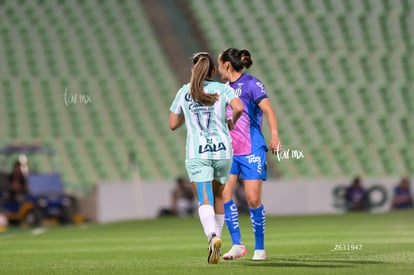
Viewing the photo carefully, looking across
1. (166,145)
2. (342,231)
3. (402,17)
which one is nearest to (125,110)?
(166,145)

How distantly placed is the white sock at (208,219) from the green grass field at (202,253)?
1.02 feet

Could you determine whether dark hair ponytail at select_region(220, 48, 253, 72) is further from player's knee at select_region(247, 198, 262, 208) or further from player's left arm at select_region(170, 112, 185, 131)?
player's knee at select_region(247, 198, 262, 208)

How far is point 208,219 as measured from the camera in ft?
27.9

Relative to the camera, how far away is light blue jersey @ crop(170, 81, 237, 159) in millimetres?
8680

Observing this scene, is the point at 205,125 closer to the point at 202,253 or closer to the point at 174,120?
the point at 174,120

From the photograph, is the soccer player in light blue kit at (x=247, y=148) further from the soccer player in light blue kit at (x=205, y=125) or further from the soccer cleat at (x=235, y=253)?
the soccer player in light blue kit at (x=205, y=125)

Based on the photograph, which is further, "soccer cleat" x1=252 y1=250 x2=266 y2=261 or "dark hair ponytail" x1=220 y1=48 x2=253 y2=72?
"dark hair ponytail" x1=220 y1=48 x2=253 y2=72

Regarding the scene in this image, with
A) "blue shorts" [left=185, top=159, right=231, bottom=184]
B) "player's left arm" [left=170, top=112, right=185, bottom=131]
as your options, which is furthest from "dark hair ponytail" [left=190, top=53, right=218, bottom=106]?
"blue shorts" [left=185, top=159, right=231, bottom=184]

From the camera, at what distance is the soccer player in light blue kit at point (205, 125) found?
8.62 meters

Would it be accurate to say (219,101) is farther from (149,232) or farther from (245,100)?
(149,232)

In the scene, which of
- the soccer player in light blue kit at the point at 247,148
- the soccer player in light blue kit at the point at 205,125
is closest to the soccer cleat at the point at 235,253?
the soccer player in light blue kit at the point at 247,148

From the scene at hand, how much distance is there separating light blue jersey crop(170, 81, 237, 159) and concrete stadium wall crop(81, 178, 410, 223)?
16.3 meters

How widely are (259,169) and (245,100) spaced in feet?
2.21

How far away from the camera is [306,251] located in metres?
10.7
